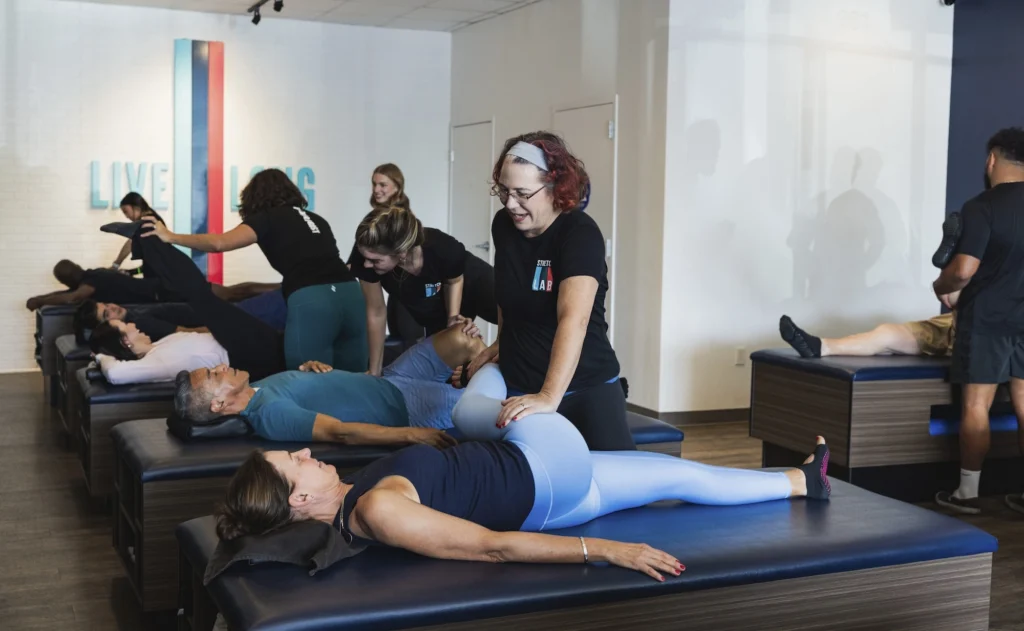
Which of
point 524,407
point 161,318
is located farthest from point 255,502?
point 161,318

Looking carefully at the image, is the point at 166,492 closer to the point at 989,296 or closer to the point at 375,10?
the point at 989,296

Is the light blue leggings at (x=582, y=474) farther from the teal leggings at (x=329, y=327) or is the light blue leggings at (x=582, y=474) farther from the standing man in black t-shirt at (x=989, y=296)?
the standing man in black t-shirt at (x=989, y=296)

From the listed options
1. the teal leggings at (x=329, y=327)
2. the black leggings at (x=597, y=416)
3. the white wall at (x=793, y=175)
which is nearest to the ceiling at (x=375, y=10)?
the white wall at (x=793, y=175)

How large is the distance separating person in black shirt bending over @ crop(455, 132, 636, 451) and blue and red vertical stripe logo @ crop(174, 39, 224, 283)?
5370 mm

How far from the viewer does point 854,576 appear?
95.0 inches

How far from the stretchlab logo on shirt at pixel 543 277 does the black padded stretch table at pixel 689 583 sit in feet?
2.06

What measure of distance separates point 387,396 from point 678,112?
303cm

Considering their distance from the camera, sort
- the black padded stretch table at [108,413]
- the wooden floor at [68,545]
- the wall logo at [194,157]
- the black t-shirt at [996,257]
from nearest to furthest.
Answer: the wooden floor at [68,545], the black padded stretch table at [108,413], the black t-shirt at [996,257], the wall logo at [194,157]

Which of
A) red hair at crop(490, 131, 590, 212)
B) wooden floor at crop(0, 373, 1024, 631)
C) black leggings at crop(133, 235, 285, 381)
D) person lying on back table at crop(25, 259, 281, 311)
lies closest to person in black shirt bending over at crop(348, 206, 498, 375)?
black leggings at crop(133, 235, 285, 381)

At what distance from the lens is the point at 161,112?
25.5 ft

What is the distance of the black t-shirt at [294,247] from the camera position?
4375mm

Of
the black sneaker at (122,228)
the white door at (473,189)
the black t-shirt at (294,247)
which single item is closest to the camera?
the black sneaker at (122,228)

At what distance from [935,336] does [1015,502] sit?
753 millimetres

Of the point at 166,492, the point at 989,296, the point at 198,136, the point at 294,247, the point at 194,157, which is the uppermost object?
the point at 198,136
